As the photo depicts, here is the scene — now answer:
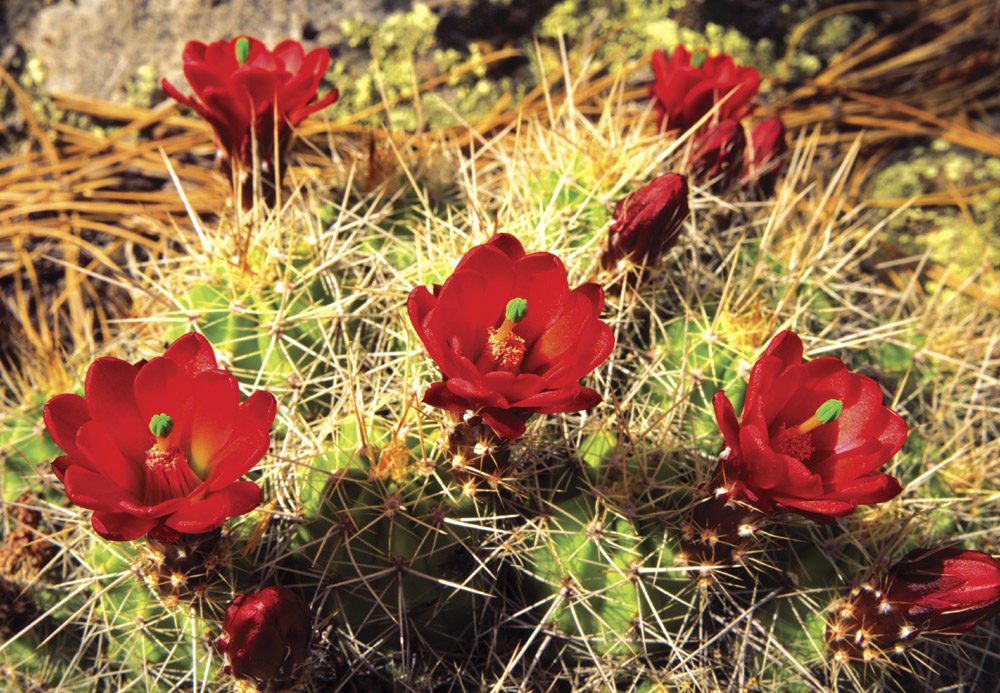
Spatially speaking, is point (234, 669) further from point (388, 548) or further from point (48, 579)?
point (48, 579)

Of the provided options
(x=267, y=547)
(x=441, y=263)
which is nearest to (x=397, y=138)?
(x=441, y=263)

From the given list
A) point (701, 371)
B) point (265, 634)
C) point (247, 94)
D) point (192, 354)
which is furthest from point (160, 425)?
point (701, 371)

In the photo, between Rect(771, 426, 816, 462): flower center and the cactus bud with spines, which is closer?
Rect(771, 426, 816, 462): flower center

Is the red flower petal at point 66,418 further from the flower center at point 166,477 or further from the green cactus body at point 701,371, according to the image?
the green cactus body at point 701,371

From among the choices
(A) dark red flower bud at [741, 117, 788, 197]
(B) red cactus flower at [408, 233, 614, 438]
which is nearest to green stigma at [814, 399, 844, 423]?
(B) red cactus flower at [408, 233, 614, 438]

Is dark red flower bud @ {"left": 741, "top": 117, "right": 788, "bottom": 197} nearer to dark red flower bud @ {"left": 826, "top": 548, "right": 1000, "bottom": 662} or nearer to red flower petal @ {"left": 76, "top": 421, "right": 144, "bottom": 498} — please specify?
dark red flower bud @ {"left": 826, "top": 548, "right": 1000, "bottom": 662}

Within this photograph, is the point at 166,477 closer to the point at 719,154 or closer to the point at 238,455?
the point at 238,455
